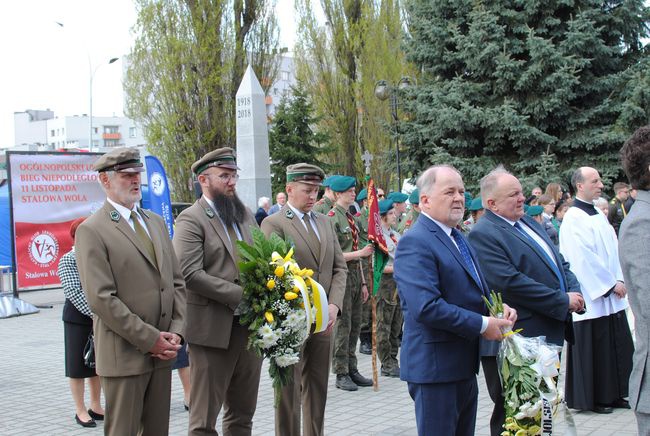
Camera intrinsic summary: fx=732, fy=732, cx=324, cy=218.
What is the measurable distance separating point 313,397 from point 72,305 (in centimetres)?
263

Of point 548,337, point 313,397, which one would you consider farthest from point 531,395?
point 313,397

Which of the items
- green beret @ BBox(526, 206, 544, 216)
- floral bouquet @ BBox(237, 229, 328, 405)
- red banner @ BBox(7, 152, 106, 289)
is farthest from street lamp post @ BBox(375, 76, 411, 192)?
floral bouquet @ BBox(237, 229, 328, 405)

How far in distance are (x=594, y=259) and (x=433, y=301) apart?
3.61m

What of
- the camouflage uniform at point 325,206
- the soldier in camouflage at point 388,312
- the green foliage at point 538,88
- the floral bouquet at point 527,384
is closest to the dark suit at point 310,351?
the floral bouquet at point 527,384

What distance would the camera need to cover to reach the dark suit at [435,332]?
3887 millimetres

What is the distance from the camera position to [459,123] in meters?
18.2

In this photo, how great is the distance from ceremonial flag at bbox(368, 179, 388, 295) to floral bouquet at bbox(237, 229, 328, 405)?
124 inches

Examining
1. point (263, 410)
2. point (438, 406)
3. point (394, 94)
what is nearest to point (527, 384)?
point (438, 406)

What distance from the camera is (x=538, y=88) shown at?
1795cm

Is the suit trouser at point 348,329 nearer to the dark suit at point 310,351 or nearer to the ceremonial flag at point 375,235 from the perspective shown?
the ceremonial flag at point 375,235

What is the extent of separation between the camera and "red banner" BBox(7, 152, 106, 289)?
13828mm

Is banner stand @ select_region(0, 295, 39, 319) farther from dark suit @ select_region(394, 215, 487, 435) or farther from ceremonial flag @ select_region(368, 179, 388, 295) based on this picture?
dark suit @ select_region(394, 215, 487, 435)

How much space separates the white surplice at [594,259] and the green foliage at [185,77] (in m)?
24.8

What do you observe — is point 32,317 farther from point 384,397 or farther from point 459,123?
point 459,123
